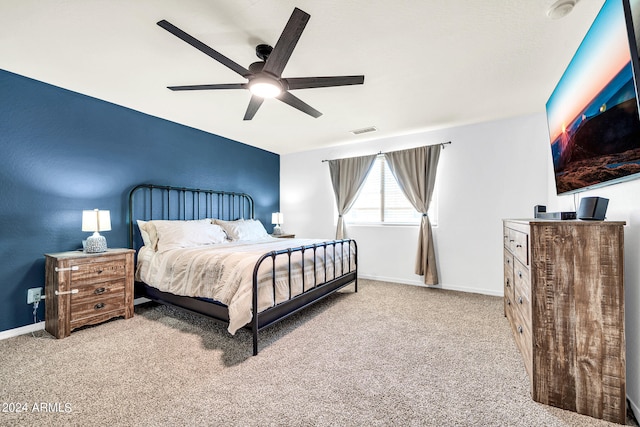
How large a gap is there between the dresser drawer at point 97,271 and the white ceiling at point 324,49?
1819 millimetres

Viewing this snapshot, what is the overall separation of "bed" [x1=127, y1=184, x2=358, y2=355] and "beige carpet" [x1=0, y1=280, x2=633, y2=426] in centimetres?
28

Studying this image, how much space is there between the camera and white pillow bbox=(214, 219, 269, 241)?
387 cm

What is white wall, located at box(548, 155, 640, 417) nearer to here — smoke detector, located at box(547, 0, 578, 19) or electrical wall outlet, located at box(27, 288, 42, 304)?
smoke detector, located at box(547, 0, 578, 19)

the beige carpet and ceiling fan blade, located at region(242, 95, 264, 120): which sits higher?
ceiling fan blade, located at region(242, 95, 264, 120)

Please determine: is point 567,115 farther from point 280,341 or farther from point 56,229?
point 56,229

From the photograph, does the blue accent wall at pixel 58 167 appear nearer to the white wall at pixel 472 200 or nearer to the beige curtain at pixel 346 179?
the beige curtain at pixel 346 179

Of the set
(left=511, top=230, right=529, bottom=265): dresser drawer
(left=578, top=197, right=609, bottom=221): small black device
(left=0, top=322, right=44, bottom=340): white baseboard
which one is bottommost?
(left=0, top=322, right=44, bottom=340): white baseboard

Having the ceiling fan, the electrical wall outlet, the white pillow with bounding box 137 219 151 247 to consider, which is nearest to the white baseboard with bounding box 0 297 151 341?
the electrical wall outlet

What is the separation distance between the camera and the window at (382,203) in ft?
14.5

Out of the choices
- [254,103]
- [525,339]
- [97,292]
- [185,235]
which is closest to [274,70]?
[254,103]

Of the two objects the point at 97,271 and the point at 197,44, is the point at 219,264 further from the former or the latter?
the point at 197,44

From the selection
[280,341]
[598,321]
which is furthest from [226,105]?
[598,321]

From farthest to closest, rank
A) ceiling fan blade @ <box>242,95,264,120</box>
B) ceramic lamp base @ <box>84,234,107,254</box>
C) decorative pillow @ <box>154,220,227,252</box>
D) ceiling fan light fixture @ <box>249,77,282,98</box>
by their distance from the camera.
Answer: decorative pillow @ <box>154,220,227,252</box>
ceramic lamp base @ <box>84,234,107,254</box>
ceiling fan blade @ <box>242,95,264,120</box>
ceiling fan light fixture @ <box>249,77,282,98</box>

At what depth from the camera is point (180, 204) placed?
3879 mm
